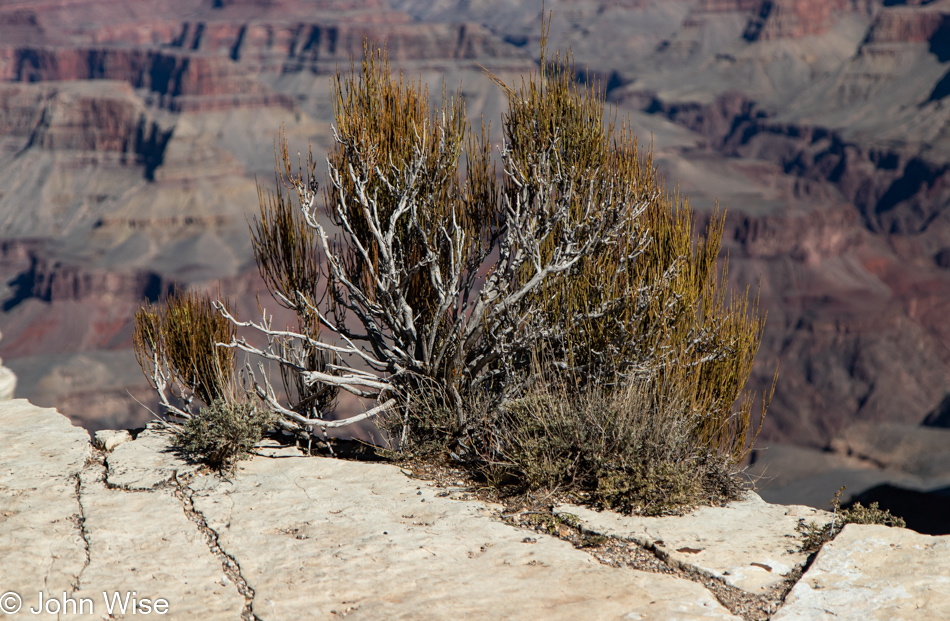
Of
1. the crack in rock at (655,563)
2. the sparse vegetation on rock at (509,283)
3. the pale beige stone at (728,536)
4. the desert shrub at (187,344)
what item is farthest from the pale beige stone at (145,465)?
the pale beige stone at (728,536)

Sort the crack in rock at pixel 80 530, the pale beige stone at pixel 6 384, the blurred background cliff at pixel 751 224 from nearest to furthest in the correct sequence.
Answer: the crack in rock at pixel 80 530, the pale beige stone at pixel 6 384, the blurred background cliff at pixel 751 224

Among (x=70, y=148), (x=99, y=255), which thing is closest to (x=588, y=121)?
(x=99, y=255)

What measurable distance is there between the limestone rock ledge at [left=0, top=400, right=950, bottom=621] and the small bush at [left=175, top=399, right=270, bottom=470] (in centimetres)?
21

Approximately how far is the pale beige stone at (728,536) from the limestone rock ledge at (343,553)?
0.8 inches

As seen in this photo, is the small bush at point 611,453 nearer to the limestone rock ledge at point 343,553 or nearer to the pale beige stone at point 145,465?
the limestone rock ledge at point 343,553

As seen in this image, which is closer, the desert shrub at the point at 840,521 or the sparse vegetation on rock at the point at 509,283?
the desert shrub at the point at 840,521

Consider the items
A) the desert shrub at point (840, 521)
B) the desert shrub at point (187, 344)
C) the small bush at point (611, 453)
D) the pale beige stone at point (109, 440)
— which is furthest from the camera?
the desert shrub at point (187, 344)

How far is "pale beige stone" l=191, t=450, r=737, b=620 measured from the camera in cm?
421

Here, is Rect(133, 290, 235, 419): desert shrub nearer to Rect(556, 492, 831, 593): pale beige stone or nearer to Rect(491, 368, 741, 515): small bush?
Rect(491, 368, 741, 515): small bush

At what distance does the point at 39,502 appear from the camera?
557 cm

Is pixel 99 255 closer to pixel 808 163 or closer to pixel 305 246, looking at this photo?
pixel 305 246

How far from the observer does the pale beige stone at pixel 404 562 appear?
4.21 meters

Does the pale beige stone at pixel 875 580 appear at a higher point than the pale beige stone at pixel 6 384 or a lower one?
higher

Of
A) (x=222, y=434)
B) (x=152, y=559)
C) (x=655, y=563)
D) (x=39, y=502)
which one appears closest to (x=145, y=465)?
(x=222, y=434)
